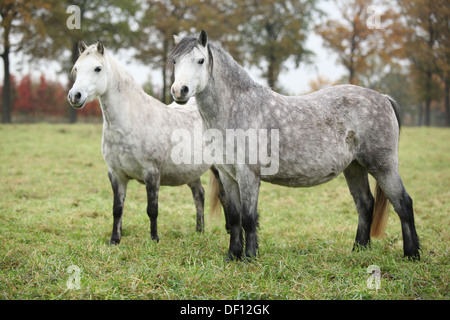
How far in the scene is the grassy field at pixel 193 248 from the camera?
2.96 metres

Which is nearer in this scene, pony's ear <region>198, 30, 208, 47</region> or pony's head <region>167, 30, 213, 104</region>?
pony's head <region>167, 30, 213, 104</region>

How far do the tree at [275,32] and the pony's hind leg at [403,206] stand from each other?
63.9 ft

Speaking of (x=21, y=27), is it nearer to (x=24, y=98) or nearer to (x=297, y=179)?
(x=24, y=98)

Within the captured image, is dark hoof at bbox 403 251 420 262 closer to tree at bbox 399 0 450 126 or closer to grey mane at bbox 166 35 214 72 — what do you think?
grey mane at bbox 166 35 214 72

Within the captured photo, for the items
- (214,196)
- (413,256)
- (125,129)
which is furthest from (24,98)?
(413,256)

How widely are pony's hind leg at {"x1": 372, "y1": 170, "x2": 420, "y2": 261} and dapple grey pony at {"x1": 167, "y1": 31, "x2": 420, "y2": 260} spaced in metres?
0.01

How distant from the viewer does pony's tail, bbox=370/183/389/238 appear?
4.32m

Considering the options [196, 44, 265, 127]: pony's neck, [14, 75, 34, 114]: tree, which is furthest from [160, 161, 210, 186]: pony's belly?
[14, 75, 34, 114]: tree

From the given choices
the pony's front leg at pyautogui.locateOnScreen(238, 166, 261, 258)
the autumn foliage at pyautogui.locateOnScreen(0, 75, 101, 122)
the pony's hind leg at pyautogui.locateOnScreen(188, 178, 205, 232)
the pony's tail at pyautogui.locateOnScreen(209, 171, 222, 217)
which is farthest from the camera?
the autumn foliage at pyautogui.locateOnScreen(0, 75, 101, 122)

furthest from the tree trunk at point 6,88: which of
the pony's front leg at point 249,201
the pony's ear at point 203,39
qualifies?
the pony's front leg at point 249,201

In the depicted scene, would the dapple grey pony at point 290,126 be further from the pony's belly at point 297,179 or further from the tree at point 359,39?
the tree at point 359,39

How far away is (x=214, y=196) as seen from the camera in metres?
5.67

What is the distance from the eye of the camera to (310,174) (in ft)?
12.6

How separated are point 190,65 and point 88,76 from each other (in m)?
1.47
